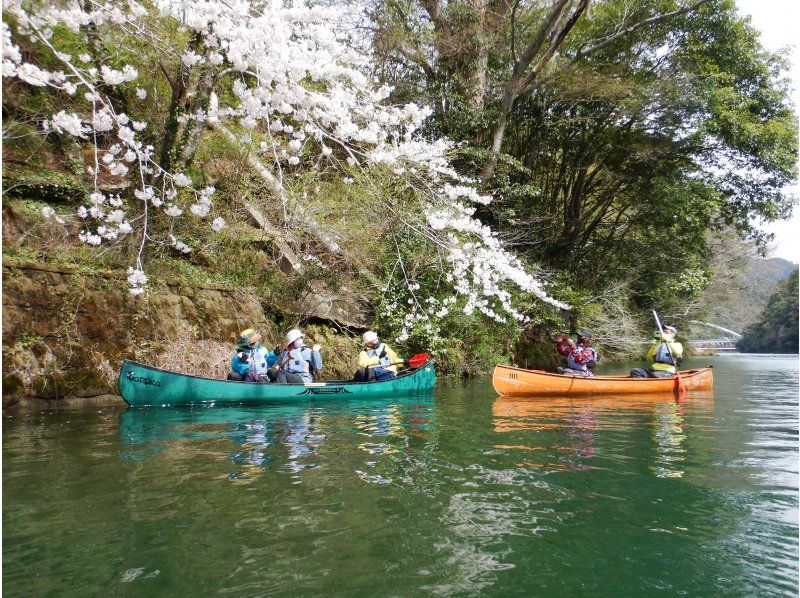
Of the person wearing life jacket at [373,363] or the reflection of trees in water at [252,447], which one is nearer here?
the reflection of trees in water at [252,447]

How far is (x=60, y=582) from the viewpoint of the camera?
2621 mm

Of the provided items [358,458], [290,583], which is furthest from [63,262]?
[290,583]

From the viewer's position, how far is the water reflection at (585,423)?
5.02 meters

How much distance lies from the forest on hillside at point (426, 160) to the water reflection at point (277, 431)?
2.57m

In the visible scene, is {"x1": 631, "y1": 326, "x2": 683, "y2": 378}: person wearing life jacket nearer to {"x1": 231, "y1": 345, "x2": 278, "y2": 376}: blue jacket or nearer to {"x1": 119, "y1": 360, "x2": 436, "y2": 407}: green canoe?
{"x1": 119, "y1": 360, "x2": 436, "y2": 407}: green canoe

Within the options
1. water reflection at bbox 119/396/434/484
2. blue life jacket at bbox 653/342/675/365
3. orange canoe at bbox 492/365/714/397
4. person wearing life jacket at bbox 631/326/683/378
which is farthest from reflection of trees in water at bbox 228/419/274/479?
blue life jacket at bbox 653/342/675/365

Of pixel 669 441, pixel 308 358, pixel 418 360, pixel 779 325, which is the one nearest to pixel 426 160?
pixel 418 360

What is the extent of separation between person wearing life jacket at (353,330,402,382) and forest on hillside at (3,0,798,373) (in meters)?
1.83

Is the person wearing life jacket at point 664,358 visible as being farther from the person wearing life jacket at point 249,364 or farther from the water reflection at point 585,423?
the person wearing life jacket at point 249,364

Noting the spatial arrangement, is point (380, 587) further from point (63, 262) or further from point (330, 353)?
point (330, 353)

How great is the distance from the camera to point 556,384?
10258 mm

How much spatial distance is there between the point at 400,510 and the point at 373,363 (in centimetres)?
697

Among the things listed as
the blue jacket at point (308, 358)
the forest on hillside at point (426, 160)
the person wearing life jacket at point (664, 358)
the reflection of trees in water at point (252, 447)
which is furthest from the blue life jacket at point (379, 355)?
the person wearing life jacket at point (664, 358)

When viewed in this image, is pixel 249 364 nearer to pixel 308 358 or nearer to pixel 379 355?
pixel 308 358
